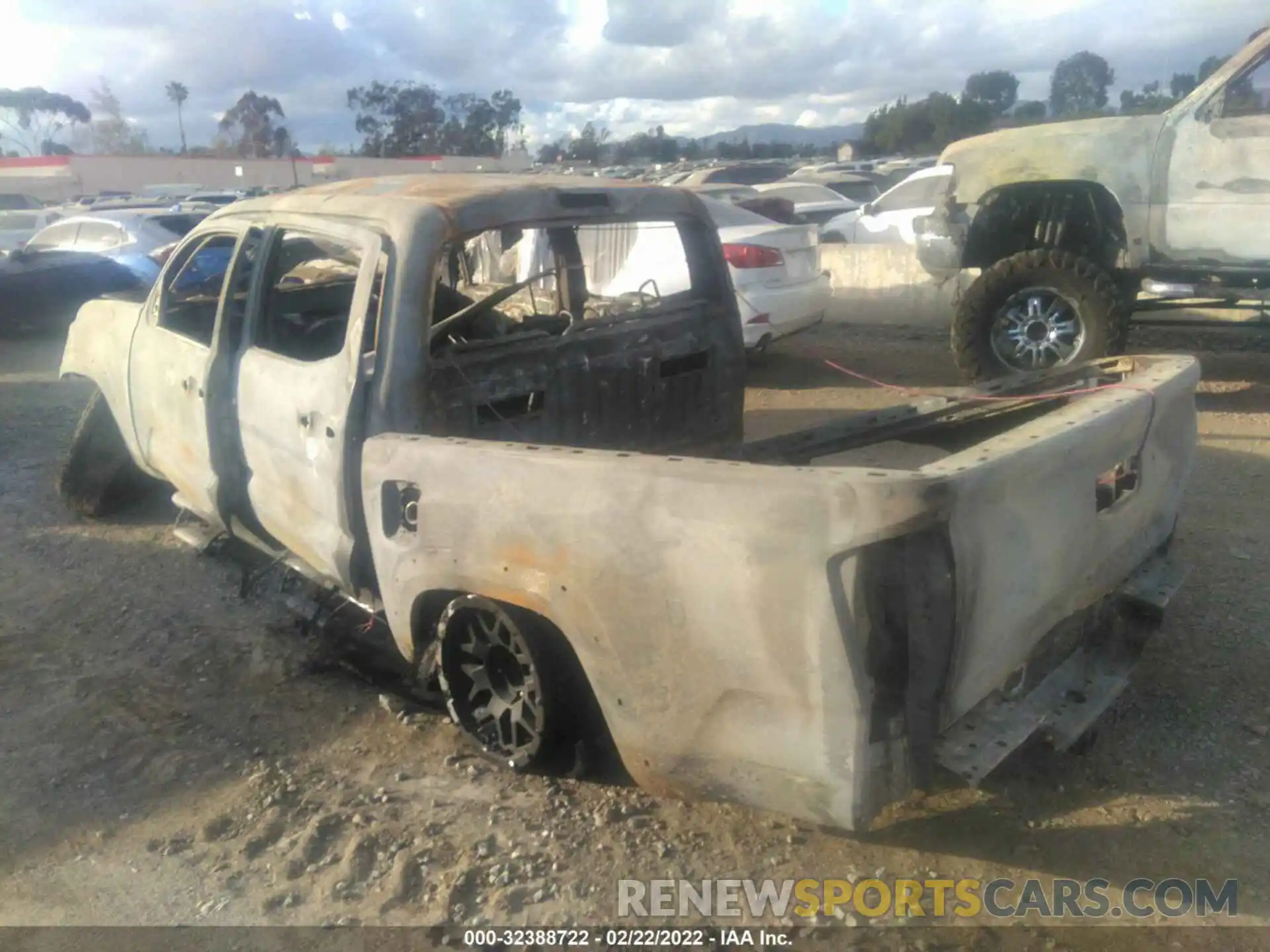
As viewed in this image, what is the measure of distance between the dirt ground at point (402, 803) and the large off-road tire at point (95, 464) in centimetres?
114

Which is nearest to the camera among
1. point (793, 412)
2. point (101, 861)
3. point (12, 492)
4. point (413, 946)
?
point (413, 946)

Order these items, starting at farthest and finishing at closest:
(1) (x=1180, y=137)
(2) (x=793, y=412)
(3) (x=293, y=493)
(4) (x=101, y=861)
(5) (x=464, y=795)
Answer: (2) (x=793, y=412), (1) (x=1180, y=137), (3) (x=293, y=493), (5) (x=464, y=795), (4) (x=101, y=861)

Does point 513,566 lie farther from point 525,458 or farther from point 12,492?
point 12,492

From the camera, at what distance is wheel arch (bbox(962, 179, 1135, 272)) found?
7.17 m

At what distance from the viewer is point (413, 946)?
259 centimetres

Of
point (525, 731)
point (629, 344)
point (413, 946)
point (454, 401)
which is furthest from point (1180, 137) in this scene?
point (413, 946)

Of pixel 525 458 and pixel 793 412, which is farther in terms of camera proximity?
pixel 793 412

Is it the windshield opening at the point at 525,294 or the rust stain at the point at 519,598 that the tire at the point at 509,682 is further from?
the windshield opening at the point at 525,294

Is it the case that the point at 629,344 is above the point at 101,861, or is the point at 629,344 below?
above

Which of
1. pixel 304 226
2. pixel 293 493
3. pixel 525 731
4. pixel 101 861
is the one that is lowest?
pixel 101 861

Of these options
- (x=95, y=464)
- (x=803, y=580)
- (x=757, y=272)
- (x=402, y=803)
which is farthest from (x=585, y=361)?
Result: (x=757, y=272)

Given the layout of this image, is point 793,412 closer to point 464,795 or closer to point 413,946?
point 464,795

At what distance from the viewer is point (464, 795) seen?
3197 millimetres

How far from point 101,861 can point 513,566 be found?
147 cm
